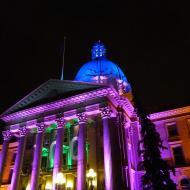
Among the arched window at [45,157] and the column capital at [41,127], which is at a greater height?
the column capital at [41,127]

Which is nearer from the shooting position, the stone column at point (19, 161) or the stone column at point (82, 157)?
the stone column at point (82, 157)

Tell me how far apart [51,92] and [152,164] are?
1736cm

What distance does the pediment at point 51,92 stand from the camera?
1252 inches

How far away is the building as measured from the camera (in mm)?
27688

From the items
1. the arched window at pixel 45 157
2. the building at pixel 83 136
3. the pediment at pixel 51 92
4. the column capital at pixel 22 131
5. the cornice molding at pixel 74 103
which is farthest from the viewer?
the arched window at pixel 45 157

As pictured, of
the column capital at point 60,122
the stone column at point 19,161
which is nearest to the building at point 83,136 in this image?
the stone column at point 19,161

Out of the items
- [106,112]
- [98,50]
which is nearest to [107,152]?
[106,112]

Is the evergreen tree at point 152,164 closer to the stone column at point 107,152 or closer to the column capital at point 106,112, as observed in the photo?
the stone column at point 107,152

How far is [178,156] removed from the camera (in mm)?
34844

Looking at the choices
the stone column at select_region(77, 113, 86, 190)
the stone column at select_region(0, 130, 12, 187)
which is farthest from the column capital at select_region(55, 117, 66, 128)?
the stone column at select_region(0, 130, 12, 187)

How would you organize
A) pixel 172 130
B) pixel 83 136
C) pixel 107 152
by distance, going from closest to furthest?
pixel 107 152 → pixel 83 136 → pixel 172 130

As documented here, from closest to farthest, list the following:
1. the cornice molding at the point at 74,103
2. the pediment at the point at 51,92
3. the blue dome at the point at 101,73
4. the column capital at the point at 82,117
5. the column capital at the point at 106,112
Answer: the column capital at the point at 106,112, the column capital at the point at 82,117, the cornice molding at the point at 74,103, the pediment at the point at 51,92, the blue dome at the point at 101,73

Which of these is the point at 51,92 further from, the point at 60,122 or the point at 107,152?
the point at 107,152

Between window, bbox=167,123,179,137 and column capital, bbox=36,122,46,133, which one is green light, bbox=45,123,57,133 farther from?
window, bbox=167,123,179,137
